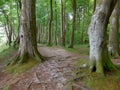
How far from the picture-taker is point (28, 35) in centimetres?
1041

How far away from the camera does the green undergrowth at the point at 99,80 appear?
6.57 m

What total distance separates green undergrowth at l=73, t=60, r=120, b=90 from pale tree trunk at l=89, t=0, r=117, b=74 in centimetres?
25

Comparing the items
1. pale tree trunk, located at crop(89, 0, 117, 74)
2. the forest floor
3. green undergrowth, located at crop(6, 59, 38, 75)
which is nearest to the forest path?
the forest floor

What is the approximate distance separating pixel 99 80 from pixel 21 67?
14.3 feet

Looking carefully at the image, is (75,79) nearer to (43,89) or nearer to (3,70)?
(43,89)

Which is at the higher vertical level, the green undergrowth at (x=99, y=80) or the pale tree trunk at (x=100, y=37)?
the pale tree trunk at (x=100, y=37)

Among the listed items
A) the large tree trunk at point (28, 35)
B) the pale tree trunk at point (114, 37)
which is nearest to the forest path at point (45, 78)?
the large tree trunk at point (28, 35)

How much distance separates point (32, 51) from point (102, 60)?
4.28m

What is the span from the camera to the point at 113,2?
6980 millimetres

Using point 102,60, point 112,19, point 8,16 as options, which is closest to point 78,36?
point 8,16

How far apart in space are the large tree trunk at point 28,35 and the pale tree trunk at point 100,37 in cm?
369

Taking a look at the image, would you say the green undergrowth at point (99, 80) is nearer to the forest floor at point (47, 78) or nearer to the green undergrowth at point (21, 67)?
the forest floor at point (47, 78)

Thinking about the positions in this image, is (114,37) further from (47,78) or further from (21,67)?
(47,78)

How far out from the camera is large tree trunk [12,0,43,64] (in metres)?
10.3
